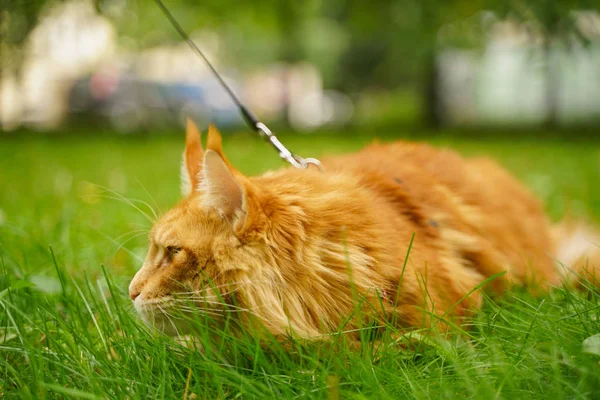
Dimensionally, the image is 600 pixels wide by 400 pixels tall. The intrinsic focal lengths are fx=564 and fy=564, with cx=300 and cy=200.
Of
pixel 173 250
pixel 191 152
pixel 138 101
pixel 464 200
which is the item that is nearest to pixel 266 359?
pixel 173 250

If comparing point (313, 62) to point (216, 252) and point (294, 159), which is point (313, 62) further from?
point (216, 252)

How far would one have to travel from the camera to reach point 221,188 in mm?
1446

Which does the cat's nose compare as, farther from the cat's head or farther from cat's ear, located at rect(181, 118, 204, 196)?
cat's ear, located at rect(181, 118, 204, 196)

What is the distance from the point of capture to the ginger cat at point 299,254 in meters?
1.42

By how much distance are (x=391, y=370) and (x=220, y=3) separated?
8658 millimetres

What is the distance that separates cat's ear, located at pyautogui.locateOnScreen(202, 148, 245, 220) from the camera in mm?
1398

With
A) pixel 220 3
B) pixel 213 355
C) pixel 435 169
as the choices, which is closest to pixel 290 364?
pixel 213 355

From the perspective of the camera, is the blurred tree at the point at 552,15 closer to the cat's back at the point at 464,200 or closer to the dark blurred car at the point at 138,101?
the cat's back at the point at 464,200

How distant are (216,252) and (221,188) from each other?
0.16 m

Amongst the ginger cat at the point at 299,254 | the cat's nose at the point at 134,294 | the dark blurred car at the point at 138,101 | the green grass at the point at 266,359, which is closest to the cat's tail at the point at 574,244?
the green grass at the point at 266,359

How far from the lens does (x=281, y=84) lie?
23.6 m

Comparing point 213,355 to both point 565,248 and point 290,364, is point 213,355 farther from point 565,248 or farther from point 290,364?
point 565,248

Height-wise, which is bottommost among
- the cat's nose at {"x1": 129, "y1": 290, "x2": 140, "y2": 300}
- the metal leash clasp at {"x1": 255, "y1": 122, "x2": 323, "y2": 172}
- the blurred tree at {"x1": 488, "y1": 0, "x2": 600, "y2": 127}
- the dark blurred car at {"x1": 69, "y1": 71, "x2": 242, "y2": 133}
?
the dark blurred car at {"x1": 69, "y1": 71, "x2": 242, "y2": 133}

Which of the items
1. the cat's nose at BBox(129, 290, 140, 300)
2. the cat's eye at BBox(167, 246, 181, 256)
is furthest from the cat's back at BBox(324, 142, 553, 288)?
the cat's nose at BBox(129, 290, 140, 300)
